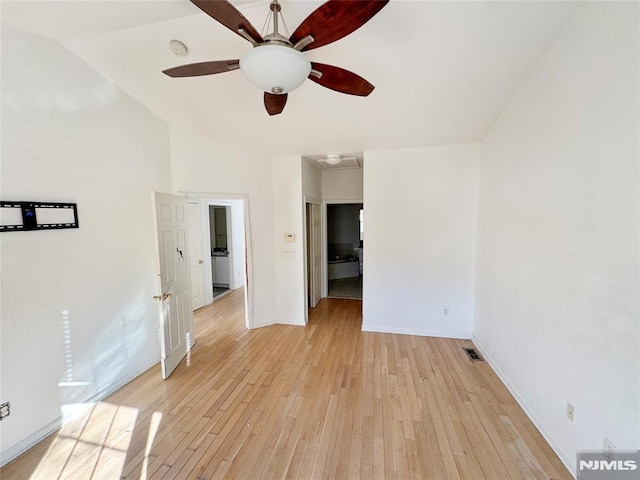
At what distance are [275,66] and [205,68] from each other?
0.55 meters

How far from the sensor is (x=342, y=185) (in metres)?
4.93

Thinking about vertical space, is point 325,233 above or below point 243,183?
below

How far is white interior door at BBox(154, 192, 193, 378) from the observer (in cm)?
262

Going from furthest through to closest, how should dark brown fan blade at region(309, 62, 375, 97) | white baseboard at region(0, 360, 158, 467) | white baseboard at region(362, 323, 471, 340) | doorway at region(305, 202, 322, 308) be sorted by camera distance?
doorway at region(305, 202, 322, 308) → white baseboard at region(362, 323, 471, 340) → white baseboard at region(0, 360, 158, 467) → dark brown fan blade at region(309, 62, 375, 97)

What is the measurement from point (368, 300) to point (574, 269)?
2386 mm

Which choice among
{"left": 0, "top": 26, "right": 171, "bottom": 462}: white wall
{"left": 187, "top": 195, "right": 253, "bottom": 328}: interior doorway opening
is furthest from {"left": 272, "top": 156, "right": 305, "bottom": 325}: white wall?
{"left": 0, "top": 26, "right": 171, "bottom": 462}: white wall

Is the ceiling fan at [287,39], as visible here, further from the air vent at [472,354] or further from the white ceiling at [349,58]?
the air vent at [472,354]

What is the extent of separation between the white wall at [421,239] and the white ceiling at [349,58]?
44 cm

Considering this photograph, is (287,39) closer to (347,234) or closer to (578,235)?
(578,235)

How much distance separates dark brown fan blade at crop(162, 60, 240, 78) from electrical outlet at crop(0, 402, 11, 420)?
8.05 feet

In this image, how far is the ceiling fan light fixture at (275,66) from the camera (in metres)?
1.25

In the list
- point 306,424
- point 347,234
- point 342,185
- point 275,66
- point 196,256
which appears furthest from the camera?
point 347,234

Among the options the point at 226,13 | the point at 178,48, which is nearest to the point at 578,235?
the point at 226,13

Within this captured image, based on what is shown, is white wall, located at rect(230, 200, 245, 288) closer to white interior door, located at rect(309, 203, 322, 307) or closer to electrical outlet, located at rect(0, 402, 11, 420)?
white interior door, located at rect(309, 203, 322, 307)
